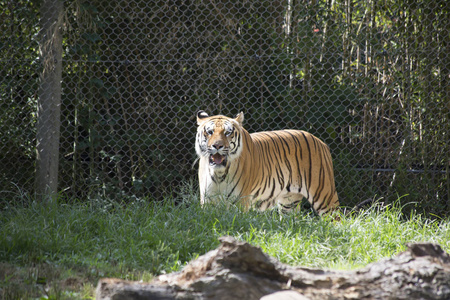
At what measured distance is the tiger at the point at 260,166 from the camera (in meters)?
3.92

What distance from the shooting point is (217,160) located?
12.8 feet

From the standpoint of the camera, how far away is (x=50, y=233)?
3105 mm

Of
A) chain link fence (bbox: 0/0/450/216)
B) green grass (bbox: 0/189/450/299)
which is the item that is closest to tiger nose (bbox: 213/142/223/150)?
green grass (bbox: 0/189/450/299)

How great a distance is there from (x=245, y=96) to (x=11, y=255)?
295 cm

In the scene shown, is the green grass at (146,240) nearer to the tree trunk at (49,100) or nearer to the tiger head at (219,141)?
the tiger head at (219,141)

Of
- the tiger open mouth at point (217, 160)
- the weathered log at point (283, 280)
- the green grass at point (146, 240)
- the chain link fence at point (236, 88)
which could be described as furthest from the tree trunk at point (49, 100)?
the weathered log at point (283, 280)

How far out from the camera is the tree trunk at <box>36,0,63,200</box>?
434 centimetres

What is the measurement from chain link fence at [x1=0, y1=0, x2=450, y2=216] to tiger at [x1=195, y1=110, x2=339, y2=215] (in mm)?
563

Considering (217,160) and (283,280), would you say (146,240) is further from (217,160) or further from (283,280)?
(283,280)

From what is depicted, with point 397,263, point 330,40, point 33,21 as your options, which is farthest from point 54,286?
point 330,40

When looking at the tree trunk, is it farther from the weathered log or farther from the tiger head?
the weathered log

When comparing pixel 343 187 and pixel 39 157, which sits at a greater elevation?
pixel 39 157

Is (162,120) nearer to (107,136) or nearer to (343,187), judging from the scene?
(107,136)

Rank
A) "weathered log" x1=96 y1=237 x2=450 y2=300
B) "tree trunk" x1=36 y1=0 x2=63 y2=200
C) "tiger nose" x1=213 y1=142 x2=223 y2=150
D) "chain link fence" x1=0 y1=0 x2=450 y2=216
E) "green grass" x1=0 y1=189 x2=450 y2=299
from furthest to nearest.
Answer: "chain link fence" x1=0 y1=0 x2=450 y2=216 < "tree trunk" x1=36 y1=0 x2=63 y2=200 < "tiger nose" x1=213 y1=142 x2=223 y2=150 < "green grass" x1=0 y1=189 x2=450 y2=299 < "weathered log" x1=96 y1=237 x2=450 y2=300
